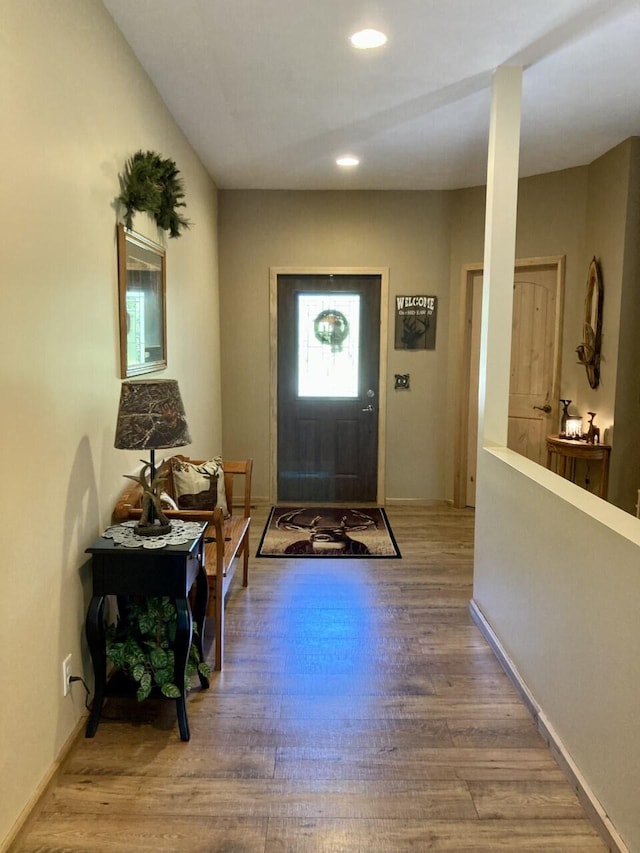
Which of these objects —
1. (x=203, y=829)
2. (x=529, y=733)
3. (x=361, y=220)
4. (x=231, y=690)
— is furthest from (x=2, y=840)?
(x=361, y=220)

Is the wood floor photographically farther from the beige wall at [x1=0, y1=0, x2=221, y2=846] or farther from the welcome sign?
the welcome sign

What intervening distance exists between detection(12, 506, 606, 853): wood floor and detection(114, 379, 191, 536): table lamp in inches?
31.2

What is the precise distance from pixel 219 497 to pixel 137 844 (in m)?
1.82

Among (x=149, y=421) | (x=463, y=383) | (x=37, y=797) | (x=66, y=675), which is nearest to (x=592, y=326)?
(x=463, y=383)

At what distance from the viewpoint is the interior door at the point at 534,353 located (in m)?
4.80

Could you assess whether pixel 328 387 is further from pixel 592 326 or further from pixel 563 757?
pixel 563 757

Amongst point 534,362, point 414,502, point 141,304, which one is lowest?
point 414,502

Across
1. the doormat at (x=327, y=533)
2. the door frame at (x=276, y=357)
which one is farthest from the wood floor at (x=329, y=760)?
the door frame at (x=276, y=357)

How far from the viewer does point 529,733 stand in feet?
7.54

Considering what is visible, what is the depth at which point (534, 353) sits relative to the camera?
4.95m

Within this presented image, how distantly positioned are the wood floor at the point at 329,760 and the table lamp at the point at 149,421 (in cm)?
79

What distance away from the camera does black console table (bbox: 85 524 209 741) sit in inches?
87.3

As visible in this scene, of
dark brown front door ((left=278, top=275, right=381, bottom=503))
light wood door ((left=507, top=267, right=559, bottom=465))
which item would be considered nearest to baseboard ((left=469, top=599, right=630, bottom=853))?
light wood door ((left=507, top=267, right=559, bottom=465))

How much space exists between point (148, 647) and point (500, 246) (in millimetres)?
2399
